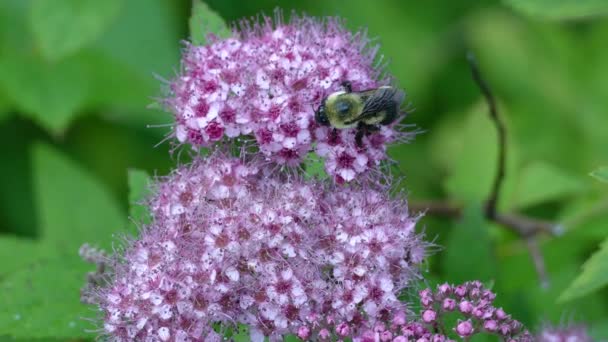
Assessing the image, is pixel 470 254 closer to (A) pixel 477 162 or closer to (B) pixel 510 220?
(B) pixel 510 220

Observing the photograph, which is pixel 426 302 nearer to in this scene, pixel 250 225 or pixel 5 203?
pixel 250 225

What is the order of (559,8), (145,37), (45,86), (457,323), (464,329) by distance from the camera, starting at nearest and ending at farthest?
1. (464,329)
2. (457,323)
3. (559,8)
4. (45,86)
5. (145,37)

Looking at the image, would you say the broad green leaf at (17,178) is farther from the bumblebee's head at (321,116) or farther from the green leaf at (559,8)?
the green leaf at (559,8)

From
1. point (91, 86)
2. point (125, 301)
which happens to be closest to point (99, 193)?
point (91, 86)

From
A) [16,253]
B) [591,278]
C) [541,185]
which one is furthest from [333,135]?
[541,185]

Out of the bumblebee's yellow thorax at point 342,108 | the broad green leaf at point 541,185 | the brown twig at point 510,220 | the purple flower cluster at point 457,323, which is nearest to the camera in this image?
the purple flower cluster at point 457,323

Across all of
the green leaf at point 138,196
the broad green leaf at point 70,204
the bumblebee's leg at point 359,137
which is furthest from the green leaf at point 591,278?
the broad green leaf at point 70,204
